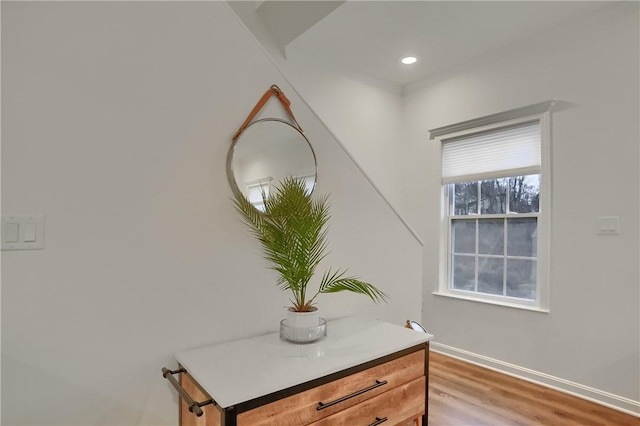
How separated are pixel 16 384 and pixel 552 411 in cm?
291

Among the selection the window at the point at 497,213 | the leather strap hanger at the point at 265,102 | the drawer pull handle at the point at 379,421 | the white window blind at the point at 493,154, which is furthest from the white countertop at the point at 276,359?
the white window blind at the point at 493,154

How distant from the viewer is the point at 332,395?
1275mm

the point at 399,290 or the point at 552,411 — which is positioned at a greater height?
the point at 399,290

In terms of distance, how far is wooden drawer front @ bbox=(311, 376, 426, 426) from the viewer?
131 cm

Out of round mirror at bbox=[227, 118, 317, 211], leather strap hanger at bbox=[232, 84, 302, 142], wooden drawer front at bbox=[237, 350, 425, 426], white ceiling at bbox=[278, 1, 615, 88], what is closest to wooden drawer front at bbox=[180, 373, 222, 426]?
wooden drawer front at bbox=[237, 350, 425, 426]

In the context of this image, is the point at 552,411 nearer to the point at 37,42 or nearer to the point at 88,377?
the point at 88,377

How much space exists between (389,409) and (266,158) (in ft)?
3.80

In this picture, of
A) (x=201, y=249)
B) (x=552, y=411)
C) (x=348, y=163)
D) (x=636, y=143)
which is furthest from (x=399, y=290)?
(x=636, y=143)

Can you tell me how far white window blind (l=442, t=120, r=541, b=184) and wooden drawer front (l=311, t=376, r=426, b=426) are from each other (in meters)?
2.25

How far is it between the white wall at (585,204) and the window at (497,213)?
0.12 m

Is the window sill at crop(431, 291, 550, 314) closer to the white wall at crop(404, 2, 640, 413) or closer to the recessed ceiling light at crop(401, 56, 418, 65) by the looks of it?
the white wall at crop(404, 2, 640, 413)

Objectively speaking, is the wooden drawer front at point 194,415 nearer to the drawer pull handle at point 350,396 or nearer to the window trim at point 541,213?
the drawer pull handle at point 350,396

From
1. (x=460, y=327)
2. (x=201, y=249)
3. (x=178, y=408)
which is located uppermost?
(x=201, y=249)

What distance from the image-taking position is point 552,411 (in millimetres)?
2465
